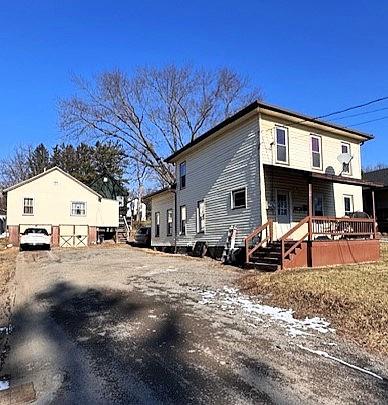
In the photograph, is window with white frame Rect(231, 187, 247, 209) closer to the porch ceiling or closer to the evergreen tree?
the porch ceiling

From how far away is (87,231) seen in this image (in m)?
33.0

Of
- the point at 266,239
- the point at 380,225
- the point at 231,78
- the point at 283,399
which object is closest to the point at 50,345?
the point at 283,399

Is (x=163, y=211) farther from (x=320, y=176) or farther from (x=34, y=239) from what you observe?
(x=320, y=176)

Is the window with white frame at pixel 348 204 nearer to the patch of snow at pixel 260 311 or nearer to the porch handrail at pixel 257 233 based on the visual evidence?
the porch handrail at pixel 257 233

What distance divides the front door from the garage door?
70.6 feet

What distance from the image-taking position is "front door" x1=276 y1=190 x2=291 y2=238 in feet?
49.5

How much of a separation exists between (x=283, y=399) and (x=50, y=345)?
10.5ft

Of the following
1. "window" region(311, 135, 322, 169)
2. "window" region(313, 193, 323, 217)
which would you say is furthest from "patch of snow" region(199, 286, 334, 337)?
"window" region(311, 135, 322, 169)

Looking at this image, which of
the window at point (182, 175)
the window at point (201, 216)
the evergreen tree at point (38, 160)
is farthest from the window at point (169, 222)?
the evergreen tree at point (38, 160)

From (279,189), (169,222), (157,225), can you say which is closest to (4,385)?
(279,189)

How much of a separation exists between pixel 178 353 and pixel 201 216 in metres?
14.2

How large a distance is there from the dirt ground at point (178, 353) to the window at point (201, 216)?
1022cm

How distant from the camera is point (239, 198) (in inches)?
625

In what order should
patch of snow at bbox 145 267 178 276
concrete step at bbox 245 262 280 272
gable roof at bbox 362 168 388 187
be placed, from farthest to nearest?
1. gable roof at bbox 362 168 388 187
2. concrete step at bbox 245 262 280 272
3. patch of snow at bbox 145 267 178 276
